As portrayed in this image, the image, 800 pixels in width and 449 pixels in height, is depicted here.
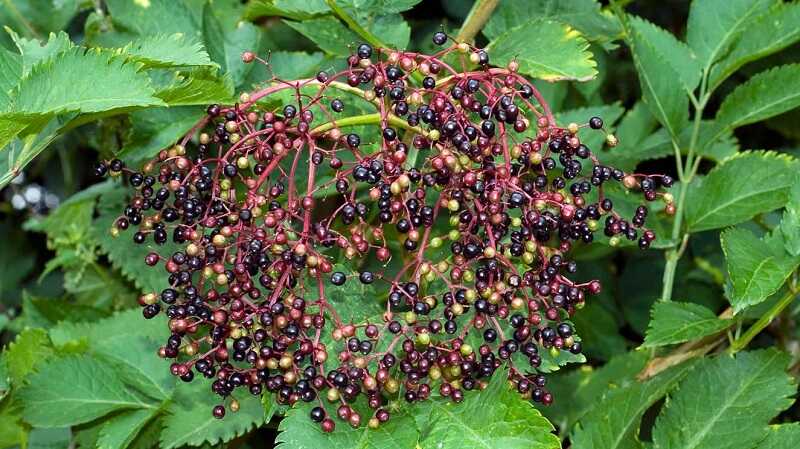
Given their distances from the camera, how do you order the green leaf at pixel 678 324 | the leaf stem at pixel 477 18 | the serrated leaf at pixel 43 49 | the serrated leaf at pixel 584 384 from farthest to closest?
the serrated leaf at pixel 584 384
the leaf stem at pixel 477 18
the green leaf at pixel 678 324
the serrated leaf at pixel 43 49

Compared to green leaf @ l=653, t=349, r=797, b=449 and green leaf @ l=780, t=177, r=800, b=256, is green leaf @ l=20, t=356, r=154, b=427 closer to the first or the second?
green leaf @ l=653, t=349, r=797, b=449

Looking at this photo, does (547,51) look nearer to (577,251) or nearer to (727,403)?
(727,403)

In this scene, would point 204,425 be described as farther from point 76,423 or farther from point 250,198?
point 250,198

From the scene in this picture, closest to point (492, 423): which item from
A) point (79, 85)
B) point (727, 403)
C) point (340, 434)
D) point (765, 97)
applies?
point (340, 434)

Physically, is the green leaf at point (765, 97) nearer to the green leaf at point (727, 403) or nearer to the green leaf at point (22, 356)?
the green leaf at point (727, 403)

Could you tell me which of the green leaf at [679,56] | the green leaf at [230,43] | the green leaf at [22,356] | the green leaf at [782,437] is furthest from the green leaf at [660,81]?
the green leaf at [22,356]

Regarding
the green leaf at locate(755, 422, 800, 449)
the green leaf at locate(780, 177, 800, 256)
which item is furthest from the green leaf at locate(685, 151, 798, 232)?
the green leaf at locate(755, 422, 800, 449)
